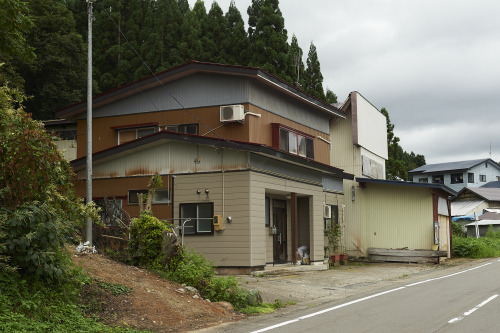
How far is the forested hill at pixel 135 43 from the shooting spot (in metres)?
41.1

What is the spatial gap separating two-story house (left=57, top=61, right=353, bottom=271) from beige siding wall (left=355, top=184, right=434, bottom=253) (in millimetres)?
3503

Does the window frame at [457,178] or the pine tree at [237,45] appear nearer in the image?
the pine tree at [237,45]

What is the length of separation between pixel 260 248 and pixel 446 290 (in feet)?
21.1

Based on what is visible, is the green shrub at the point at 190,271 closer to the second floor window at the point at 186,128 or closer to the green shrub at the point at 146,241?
the green shrub at the point at 146,241

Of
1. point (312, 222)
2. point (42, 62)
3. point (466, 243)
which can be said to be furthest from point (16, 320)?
point (42, 62)

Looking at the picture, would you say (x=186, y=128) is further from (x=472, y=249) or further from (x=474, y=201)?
(x=474, y=201)

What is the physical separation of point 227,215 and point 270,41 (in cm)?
3146

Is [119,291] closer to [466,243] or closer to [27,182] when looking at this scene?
[27,182]

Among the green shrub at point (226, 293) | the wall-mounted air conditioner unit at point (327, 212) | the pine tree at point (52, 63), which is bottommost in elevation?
the green shrub at point (226, 293)

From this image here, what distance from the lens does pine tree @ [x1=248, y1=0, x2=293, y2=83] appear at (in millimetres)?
47781

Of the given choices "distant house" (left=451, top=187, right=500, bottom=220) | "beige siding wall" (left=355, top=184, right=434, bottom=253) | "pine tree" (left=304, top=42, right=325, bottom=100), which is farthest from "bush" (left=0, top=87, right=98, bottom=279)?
"distant house" (left=451, top=187, right=500, bottom=220)

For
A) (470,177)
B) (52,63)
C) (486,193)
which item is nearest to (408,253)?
(52,63)

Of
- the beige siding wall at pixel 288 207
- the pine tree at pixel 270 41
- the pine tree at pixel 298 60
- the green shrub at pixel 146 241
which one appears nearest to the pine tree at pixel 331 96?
the pine tree at pixel 298 60

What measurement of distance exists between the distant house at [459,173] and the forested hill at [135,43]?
29957 mm
